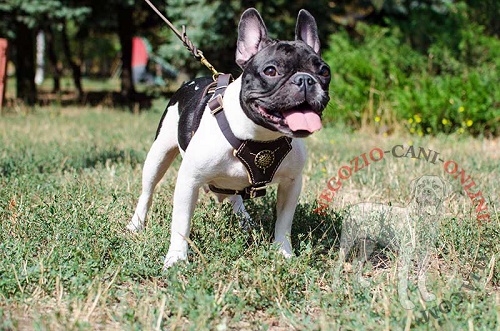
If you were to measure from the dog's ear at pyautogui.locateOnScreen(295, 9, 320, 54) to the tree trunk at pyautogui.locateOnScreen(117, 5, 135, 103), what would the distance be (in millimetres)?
10840

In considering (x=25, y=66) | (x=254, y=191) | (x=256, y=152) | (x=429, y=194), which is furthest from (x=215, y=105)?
(x=25, y=66)

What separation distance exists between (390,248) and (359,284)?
765 mm

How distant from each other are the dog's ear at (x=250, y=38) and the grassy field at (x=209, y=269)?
979 mm

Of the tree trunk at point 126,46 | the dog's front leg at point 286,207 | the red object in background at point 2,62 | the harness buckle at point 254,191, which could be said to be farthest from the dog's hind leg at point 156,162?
the tree trunk at point 126,46

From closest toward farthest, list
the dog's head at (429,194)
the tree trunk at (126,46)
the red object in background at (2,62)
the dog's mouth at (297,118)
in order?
the dog's mouth at (297,118) → the dog's head at (429,194) → the red object in background at (2,62) → the tree trunk at (126,46)

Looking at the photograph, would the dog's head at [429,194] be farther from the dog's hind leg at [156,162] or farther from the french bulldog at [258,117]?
the dog's hind leg at [156,162]

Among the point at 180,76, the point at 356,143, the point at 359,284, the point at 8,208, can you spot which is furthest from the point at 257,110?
the point at 180,76

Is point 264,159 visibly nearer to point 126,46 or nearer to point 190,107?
point 190,107

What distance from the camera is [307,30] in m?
3.30

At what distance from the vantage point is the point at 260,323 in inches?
102

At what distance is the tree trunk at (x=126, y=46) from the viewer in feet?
46.1

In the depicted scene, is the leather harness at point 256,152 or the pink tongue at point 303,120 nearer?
the pink tongue at point 303,120

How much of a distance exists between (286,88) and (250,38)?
506 millimetres

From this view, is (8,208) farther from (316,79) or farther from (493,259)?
(493,259)
